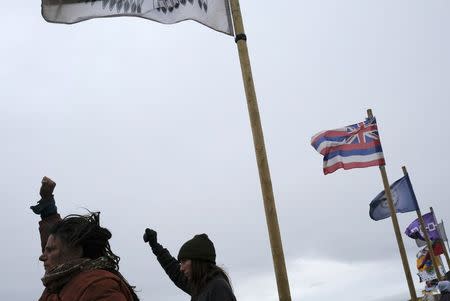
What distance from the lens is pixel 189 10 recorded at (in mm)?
5945

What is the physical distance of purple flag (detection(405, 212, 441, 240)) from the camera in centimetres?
1988

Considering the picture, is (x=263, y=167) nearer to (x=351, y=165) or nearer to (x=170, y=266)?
(x=170, y=266)

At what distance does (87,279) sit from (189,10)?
13.8 ft

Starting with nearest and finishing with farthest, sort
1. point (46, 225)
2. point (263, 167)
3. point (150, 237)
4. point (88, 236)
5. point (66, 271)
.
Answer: point (66, 271) < point (88, 236) < point (46, 225) < point (263, 167) < point (150, 237)

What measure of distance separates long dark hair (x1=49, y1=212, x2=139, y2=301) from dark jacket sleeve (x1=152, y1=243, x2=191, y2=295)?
8.04 ft

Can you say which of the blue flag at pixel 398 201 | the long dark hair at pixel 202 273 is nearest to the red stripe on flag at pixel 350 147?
the blue flag at pixel 398 201

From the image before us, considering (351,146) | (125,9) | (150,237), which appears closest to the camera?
(150,237)

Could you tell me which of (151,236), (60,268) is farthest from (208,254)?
(60,268)

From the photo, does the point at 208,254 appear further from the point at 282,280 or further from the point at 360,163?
the point at 360,163

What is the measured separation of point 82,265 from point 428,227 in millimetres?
20299

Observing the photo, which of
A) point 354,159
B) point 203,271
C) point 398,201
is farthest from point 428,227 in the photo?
point 203,271

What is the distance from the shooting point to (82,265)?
2627mm

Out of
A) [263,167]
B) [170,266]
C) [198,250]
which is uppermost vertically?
[263,167]

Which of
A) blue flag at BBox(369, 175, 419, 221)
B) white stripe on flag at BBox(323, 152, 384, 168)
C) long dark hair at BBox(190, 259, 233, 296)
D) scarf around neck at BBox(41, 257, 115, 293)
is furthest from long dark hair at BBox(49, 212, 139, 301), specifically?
blue flag at BBox(369, 175, 419, 221)
